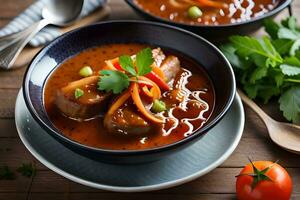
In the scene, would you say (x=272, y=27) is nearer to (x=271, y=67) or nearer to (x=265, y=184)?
(x=271, y=67)

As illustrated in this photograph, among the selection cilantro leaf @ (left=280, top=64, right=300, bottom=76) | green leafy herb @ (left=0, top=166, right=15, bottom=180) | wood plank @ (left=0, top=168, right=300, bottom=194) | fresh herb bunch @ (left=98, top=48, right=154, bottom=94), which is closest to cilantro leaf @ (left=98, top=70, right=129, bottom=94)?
fresh herb bunch @ (left=98, top=48, right=154, bottom=94)

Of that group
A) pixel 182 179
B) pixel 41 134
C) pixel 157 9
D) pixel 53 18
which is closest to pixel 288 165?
pixel 182 179

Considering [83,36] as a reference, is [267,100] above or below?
below

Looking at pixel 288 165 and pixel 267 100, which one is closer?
pixel 288 165

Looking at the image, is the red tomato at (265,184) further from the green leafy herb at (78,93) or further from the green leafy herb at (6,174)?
the green leafy herb at (6,174)

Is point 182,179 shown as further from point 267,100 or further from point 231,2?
point 231,2

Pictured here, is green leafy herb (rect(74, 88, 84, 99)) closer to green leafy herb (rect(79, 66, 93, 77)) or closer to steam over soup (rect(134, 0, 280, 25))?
green leafy herb (rect(79, 66, 93, 77))
